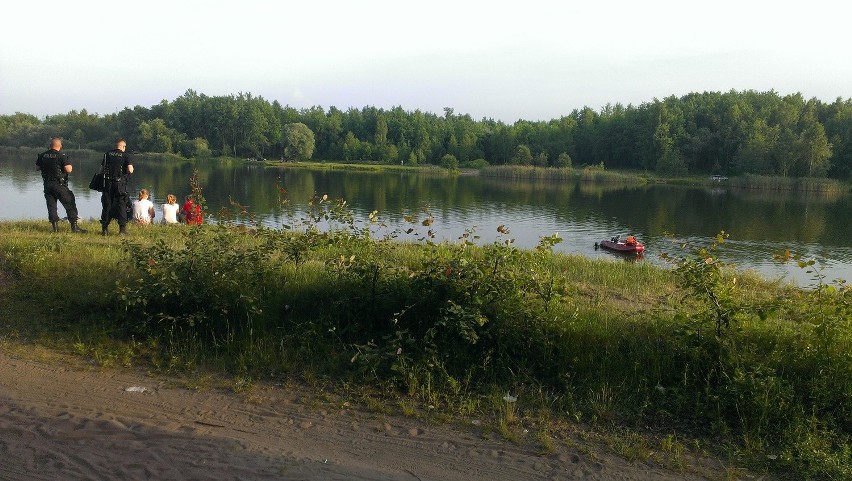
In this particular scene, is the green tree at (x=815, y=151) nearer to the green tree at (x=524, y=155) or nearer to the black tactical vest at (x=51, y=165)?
the green tree at (x=524, y=155)

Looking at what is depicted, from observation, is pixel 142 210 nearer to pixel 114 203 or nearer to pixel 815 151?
pixel 114 203

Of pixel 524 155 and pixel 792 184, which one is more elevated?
pixel 524 155

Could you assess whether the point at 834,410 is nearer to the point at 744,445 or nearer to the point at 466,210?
the point at 744,445

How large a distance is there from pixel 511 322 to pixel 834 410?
266cm

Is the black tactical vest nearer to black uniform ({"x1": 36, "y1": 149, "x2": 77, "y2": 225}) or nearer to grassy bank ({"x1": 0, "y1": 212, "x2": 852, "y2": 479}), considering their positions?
black uniform ({"x1": 36, "y1": 149, "x2": 77, "y2": 225})

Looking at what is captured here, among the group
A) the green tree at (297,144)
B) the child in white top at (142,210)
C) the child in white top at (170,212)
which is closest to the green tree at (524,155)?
the green tree at (297,144)

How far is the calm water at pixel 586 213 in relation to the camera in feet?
89.2

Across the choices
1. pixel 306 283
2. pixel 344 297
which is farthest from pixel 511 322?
pixel 306 283

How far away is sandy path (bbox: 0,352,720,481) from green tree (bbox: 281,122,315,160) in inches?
4294

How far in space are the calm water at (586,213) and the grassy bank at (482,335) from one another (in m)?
13.2

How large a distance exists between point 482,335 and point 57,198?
9387 mm

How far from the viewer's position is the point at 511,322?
19.8 feet

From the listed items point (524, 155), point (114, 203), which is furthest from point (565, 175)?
point (114, 203)

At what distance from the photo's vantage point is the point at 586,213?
41.6 metres
